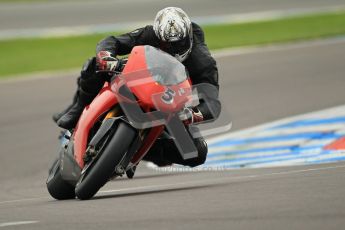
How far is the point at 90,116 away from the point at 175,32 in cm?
88

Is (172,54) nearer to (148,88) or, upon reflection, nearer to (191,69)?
(191,69)

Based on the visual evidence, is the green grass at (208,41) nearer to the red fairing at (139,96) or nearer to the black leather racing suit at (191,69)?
the black leather racing suit at (191,69)

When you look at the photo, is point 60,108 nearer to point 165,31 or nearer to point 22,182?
point 22,182

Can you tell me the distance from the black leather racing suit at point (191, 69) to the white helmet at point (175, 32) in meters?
0.13

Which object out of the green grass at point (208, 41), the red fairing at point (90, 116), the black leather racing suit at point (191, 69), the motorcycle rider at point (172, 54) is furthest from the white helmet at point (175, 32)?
the green grass at point (208, 41)

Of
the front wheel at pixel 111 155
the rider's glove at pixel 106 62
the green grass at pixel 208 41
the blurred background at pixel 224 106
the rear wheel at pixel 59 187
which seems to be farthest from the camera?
the green grass at pixel 208 41

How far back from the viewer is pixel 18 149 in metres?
12.2

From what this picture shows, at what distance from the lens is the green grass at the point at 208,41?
18875mm

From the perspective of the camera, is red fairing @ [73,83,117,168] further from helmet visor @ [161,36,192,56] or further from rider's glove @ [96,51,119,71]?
helmet visor @ [161,36,192,56]

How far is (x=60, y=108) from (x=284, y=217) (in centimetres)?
967

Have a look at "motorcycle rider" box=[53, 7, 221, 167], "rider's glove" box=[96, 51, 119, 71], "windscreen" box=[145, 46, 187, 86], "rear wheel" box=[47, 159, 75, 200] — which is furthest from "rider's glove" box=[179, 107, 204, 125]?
"rear wheel" box=[47, 159, 75, 200]

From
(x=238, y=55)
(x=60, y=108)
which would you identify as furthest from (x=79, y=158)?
(x=238, y=55)

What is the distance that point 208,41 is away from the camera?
20234 mm

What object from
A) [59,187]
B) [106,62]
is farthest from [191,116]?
[59,187]
